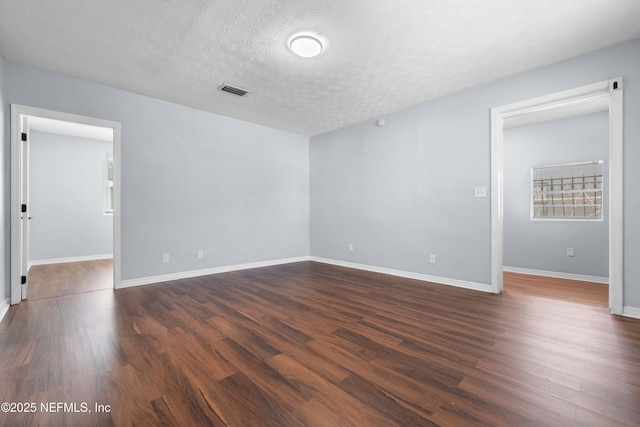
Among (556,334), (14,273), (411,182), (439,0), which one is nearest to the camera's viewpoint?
(439,0)

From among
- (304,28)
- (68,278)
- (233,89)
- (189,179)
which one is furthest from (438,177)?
(68,278)

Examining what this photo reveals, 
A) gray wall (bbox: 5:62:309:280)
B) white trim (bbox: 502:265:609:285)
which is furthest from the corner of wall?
white trim (bbox: 502:265:609:285)

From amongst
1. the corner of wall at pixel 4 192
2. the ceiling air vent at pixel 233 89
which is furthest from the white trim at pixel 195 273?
the ceiling air vent at pixel 233 89

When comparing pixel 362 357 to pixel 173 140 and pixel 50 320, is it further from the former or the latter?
pixel 173 140

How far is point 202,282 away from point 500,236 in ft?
12.9

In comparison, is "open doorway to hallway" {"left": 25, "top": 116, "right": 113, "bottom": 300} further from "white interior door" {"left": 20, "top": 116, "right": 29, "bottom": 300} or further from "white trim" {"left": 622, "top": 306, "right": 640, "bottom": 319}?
"white trim" {"left": 622, "top": 306, "right": 640, "bottom": 319}

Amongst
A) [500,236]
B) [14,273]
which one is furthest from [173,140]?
[500,236]

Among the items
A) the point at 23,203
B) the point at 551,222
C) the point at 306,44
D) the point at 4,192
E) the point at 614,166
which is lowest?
the point at 551,222

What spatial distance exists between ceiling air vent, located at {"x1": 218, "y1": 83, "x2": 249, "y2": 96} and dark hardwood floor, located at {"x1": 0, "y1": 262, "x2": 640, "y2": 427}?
8.38ft

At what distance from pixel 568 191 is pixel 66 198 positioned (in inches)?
373

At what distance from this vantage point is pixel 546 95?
9.72ft

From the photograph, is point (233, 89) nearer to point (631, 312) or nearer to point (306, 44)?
point (306, 44)

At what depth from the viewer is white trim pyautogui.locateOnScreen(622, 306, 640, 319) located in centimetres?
250

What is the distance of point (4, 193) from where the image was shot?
112 inches
